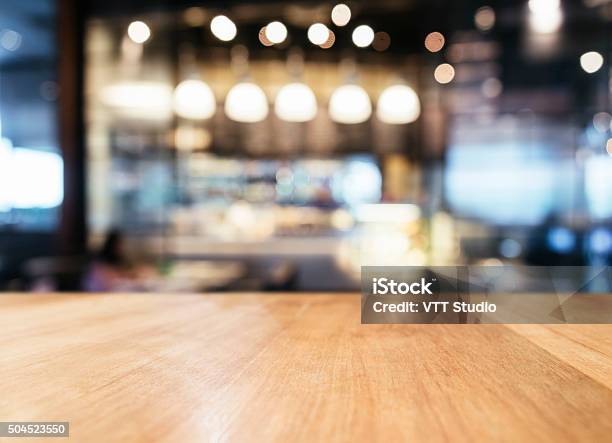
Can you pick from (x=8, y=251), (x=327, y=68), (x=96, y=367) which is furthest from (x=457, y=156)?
(x=96, y=367)

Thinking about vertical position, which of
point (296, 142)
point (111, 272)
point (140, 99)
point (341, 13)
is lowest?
point (111, 272)

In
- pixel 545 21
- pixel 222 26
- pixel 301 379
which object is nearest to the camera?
pixel 301 379

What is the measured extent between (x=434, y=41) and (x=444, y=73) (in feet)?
1.41

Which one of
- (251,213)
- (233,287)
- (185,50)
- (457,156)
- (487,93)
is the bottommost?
(233,287)

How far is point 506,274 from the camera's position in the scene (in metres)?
0.94

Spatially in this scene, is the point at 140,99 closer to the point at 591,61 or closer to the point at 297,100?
the point at 297,100

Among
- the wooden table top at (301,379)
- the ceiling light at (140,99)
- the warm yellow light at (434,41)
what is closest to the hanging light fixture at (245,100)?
the ceiling light at (140,99)

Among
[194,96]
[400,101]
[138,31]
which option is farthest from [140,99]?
[400,101]

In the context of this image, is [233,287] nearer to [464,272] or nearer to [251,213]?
[251,213]

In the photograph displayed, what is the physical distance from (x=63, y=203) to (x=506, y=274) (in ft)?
15.7

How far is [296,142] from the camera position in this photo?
7.34m

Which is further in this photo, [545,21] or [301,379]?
[545,21]

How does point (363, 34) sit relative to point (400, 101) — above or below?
above

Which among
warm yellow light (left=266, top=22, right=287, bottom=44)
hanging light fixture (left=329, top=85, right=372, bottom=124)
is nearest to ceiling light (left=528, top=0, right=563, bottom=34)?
hanging light fixture (left=329, top=85, right=372, bottom=124)
